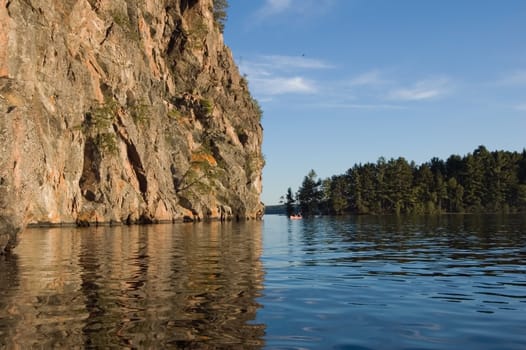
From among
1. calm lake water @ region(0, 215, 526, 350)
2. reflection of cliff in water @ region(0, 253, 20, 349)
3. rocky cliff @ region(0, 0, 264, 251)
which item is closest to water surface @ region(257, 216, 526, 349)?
calm lake water @ region(0, 215, 526, 350)

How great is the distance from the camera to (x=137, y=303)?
13438mm

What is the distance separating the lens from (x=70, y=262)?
2355cm

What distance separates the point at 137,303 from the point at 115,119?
6860 centimetres

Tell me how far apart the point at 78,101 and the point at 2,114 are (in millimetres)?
49851

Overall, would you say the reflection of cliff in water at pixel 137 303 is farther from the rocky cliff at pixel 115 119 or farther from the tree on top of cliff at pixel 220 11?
the tree on top of cliff at pixel 220 11

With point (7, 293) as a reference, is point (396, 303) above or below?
below

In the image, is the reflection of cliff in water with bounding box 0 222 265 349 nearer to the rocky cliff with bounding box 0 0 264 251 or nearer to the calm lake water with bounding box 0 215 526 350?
the calm lake water with bounding box 0 215 526 350

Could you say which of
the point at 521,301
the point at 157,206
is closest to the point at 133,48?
the point at 157,206

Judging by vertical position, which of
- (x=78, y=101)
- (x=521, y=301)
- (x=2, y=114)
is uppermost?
(x=78, y=101)

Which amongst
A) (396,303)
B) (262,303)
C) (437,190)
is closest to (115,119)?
(262,303)

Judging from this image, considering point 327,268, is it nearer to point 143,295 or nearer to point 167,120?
point 143,295

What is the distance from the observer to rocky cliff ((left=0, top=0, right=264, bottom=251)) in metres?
32.2

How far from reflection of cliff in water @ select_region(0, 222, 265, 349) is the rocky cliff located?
27.0ft

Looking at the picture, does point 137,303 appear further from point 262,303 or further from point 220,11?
point 220,11
